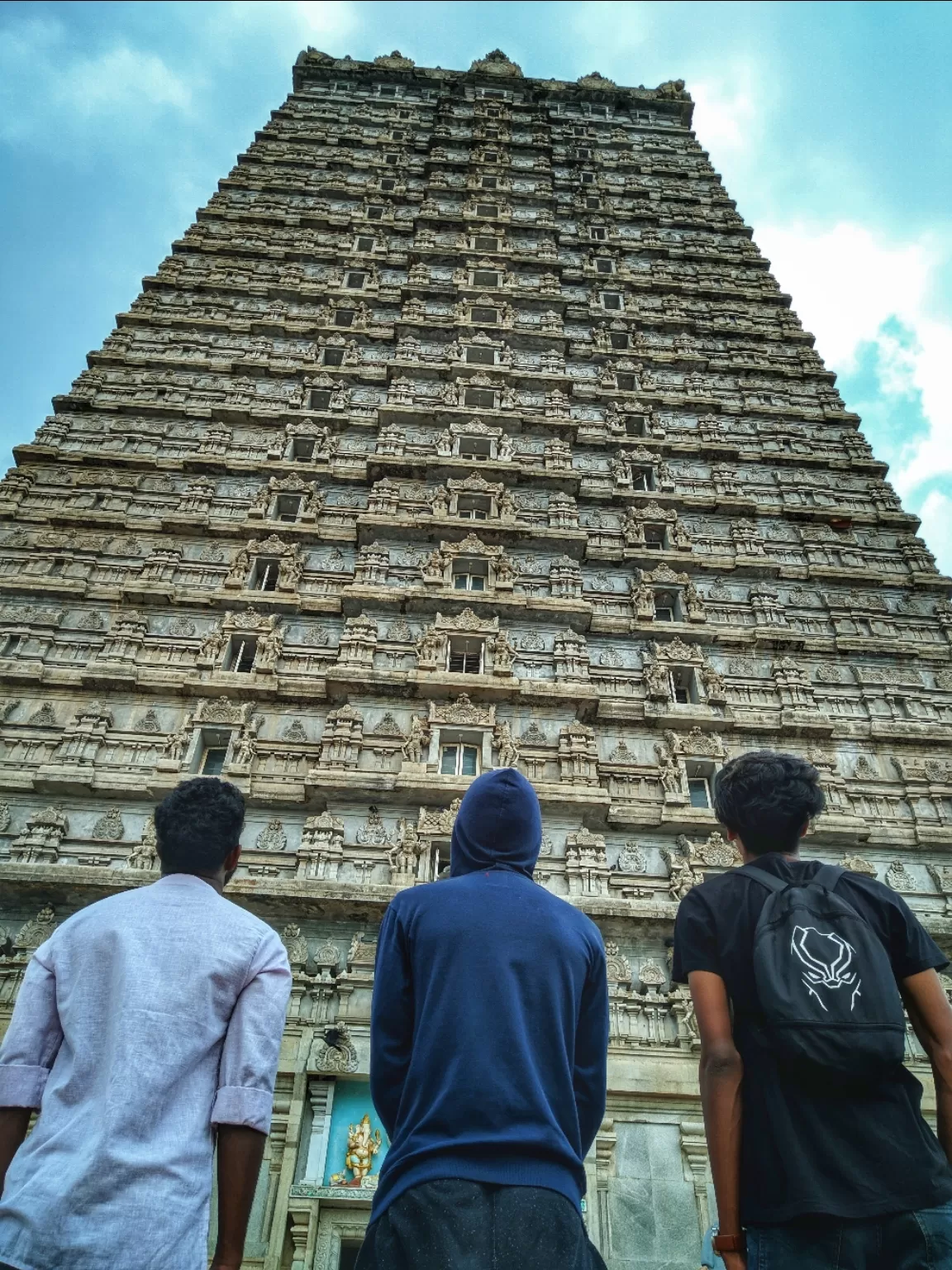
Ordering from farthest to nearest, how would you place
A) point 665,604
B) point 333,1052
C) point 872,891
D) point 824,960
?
point 665,604, point 333,1052, point 872,891, point 824,960

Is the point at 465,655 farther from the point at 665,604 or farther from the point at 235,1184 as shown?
the point at 235,1184

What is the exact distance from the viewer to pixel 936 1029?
12.2 feet

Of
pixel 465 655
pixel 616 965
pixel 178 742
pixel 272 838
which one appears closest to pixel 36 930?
pixel 272 838

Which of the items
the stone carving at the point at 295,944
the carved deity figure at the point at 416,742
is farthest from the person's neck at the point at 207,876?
the carved deity figure at the point at 416,742

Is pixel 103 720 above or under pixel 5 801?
above

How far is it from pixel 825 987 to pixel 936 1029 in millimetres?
653

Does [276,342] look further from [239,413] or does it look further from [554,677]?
[554,677]

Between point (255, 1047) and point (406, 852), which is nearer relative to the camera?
point (255, 1047)

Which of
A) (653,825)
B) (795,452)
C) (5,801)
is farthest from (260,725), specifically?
(795,452)

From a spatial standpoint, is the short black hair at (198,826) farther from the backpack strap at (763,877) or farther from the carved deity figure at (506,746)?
the carved deity figure at (506,746)

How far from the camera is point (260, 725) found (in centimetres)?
1431

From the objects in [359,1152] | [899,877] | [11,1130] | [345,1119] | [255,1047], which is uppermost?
[899,877]

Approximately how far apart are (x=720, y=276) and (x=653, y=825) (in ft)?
69.3

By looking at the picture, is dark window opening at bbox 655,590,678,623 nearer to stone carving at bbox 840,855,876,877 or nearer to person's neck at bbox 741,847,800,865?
stone carving at bbox 840,855,876,877
